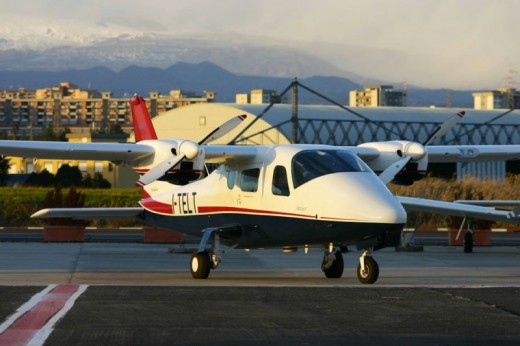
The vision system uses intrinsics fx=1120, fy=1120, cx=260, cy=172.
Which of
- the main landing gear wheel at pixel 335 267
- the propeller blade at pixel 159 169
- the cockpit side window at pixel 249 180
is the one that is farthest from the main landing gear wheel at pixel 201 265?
the main landing gear wheel at pixel 335 267

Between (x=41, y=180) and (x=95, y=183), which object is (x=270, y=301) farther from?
(x=95, y=183)

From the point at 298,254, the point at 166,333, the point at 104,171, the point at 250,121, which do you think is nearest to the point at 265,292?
the point at 166,333

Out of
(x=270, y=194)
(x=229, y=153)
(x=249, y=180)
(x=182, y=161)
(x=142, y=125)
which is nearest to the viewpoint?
(x=270, y=194)

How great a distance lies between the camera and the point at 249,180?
22922 millimetres

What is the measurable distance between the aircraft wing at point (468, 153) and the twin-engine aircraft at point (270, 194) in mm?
1124

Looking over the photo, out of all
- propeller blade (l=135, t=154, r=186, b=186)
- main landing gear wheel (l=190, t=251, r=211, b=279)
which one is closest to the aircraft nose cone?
propeller blade (l=135, t=154, r=186, b=186)

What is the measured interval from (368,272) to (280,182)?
2687mm

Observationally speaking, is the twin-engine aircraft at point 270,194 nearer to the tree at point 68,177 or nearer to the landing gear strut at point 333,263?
the landing gear strut at point 333,263

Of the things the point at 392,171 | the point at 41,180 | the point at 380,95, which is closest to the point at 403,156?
the point at 392,171

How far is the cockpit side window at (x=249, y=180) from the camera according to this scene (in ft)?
74.6

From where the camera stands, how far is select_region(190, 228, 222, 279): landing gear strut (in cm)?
2250

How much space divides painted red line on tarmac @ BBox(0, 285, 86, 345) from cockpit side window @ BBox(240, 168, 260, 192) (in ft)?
18.2

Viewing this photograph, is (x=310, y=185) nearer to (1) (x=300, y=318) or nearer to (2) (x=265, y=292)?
(2) (x=265, y=292)

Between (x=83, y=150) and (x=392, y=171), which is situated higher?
(x=83, y=150)
